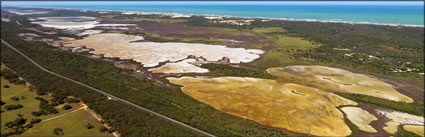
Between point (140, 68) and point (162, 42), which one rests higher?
point (162, 42)

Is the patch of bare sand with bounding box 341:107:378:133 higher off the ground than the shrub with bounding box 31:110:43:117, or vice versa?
the shrub with bounding box 31:110:43:117

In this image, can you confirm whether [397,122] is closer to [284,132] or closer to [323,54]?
[284,132]

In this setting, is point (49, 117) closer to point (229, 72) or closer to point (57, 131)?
point (57, 131)

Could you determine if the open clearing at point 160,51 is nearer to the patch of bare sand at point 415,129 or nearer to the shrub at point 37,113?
the shrub at point 37,113

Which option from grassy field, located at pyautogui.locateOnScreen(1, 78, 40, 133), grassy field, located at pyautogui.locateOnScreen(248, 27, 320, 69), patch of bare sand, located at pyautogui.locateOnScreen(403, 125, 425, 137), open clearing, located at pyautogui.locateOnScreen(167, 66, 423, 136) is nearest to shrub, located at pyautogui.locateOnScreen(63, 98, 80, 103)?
grassy field, located at pyautogui.locateOnScreen(1, 78, 40, 133)

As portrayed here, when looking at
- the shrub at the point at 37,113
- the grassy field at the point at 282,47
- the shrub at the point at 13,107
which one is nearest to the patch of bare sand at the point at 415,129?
the grassy field at the point at 282,47

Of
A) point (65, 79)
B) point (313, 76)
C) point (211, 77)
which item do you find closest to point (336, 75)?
point (313, 76)

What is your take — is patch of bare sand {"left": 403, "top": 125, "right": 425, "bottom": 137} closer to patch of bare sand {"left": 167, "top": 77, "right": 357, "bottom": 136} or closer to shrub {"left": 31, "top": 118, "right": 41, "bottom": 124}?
patch of bare sand {"left": 167, "top": 77, "right": 357, "bottom": 136}
